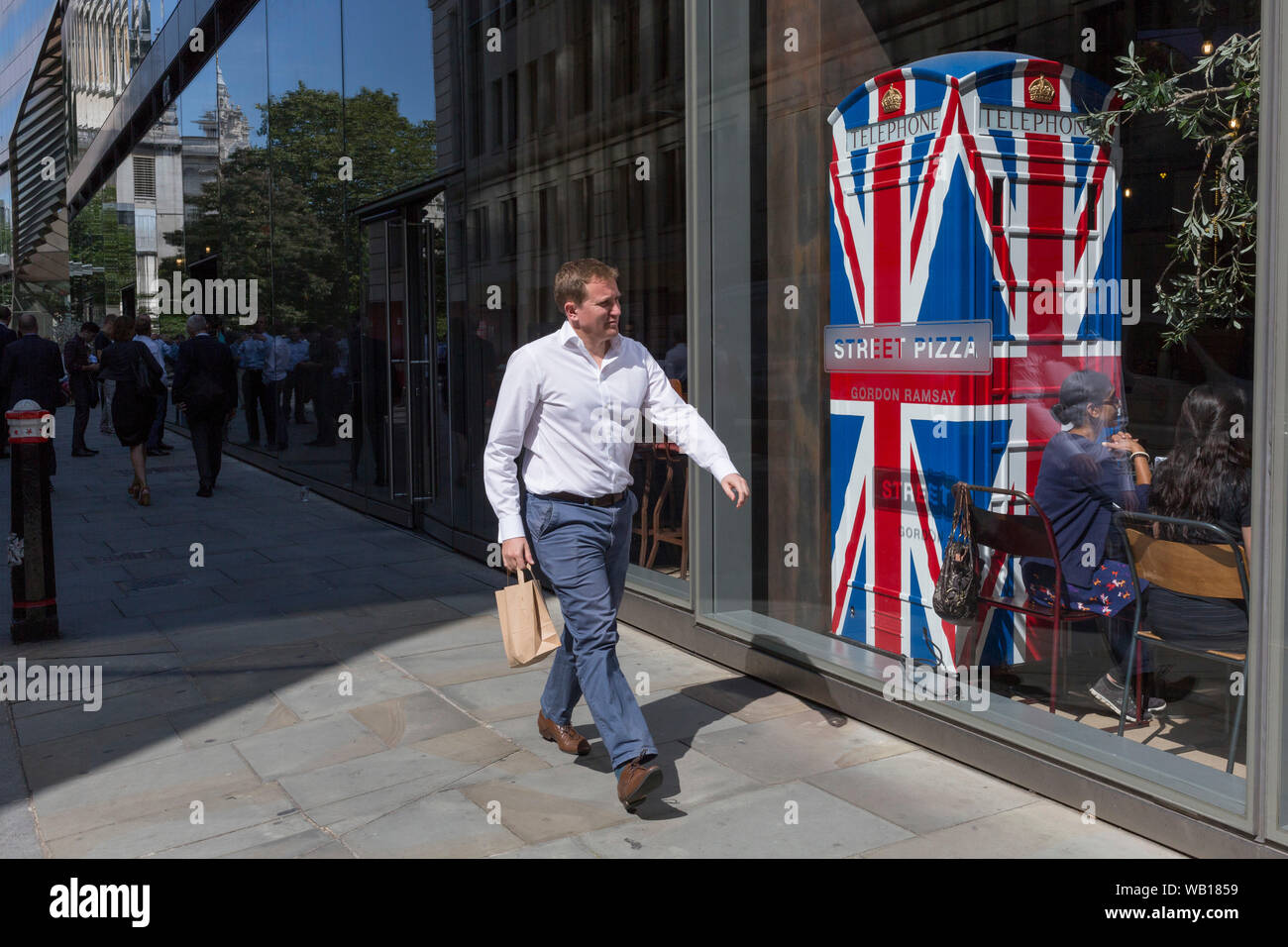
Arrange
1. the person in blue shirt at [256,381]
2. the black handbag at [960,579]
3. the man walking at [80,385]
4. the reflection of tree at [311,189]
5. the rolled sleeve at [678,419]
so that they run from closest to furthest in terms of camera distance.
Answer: the rolled sleeve at [678,419] → the black handbag at [960,579] → the reflection of tree at [311,189] → the person in blue shirt at [256,381] → the man walking at [80,385]

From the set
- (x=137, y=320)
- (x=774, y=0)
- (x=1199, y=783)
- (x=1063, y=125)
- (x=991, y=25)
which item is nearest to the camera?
(x=1199, y=783)

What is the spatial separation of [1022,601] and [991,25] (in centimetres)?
241

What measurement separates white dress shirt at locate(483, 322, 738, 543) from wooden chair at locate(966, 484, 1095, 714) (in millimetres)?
1182

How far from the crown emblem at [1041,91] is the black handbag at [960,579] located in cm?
164

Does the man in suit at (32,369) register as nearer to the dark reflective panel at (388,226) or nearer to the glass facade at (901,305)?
the dark reflective panel at (388,226)

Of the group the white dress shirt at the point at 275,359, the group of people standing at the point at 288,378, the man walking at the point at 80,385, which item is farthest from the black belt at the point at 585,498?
the man walking at the point at 80,385

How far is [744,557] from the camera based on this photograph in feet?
20.7

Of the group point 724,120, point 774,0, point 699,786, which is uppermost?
point 774,0

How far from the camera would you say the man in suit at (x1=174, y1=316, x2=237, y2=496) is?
12633mm

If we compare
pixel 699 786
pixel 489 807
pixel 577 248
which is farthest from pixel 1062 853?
pixel 577 248

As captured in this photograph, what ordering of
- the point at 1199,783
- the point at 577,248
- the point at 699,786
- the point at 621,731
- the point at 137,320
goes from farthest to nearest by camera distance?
the point at 137,320
the point at 577,248
the point at 699,786
the point at 621,731
the point at 1199,783

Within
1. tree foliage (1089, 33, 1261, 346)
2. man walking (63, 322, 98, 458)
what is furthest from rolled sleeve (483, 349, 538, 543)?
man walking (63, 322, 98, 458)

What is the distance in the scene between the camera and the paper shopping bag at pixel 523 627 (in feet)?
14.3

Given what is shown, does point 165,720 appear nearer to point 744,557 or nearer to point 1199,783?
point 744,557
